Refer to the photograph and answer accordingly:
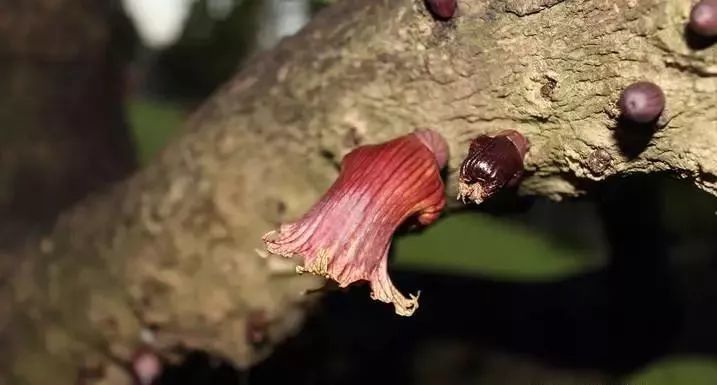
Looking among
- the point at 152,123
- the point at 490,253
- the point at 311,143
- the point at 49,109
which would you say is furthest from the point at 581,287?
the point at 152,123

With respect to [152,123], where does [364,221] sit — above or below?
below

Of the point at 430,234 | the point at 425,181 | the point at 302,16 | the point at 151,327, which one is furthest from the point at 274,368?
the point at 302,16

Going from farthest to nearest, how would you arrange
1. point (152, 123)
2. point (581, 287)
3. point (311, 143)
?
point (152, 123) < point (581, 287) < point (311, 143)

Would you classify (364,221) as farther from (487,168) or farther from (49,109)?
(49,109)

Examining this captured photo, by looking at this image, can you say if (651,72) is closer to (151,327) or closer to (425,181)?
(425,181)

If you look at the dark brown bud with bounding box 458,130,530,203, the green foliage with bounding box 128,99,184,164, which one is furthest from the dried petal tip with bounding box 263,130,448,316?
the green foliage with bounding box 128,99,184,164

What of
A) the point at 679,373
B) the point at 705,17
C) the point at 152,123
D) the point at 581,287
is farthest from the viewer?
the point at 152,123

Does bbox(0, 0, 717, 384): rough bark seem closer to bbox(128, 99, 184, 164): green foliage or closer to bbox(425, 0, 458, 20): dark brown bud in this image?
bbox(425, 0, 458, 20): dark brown bud
